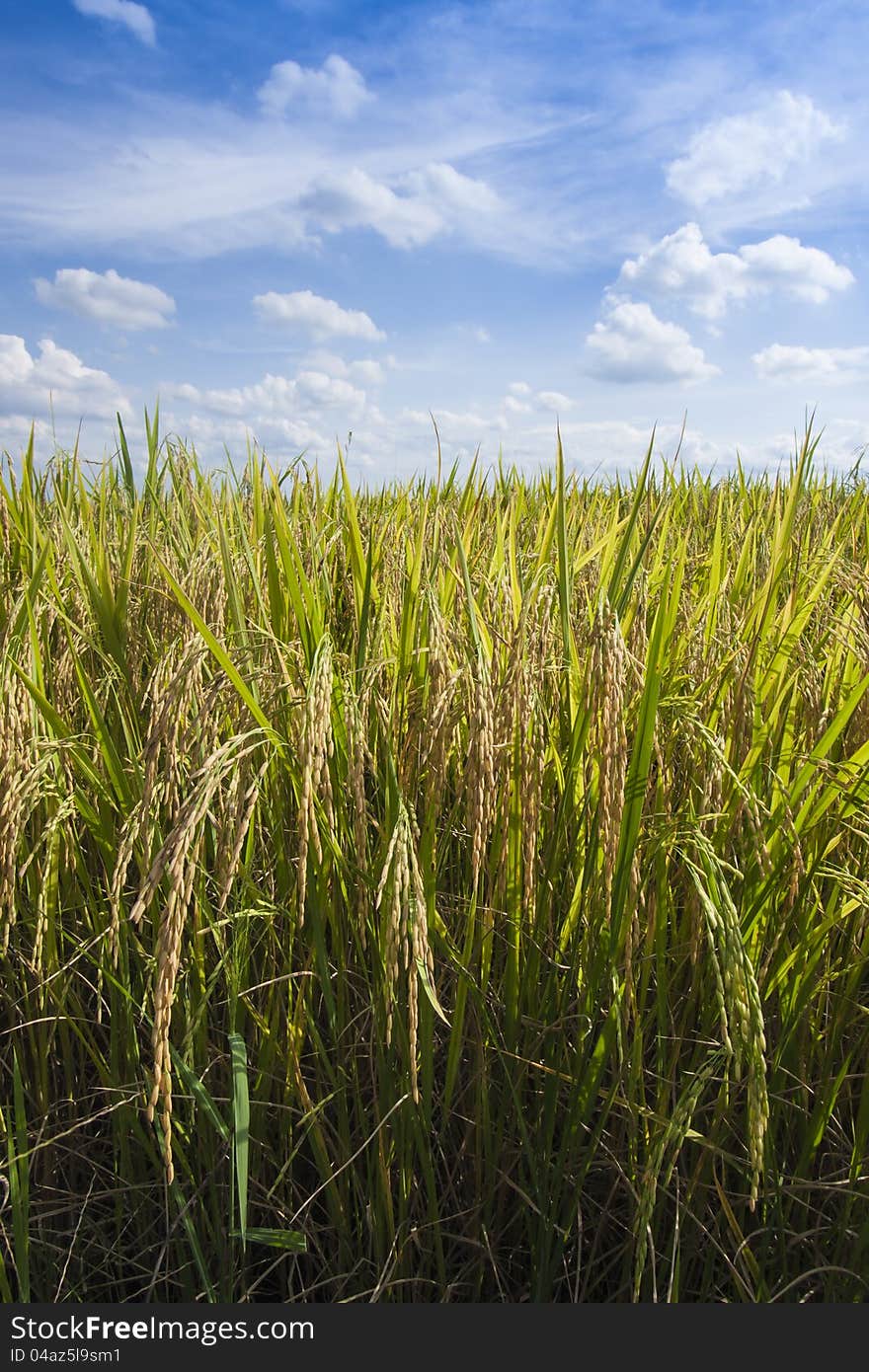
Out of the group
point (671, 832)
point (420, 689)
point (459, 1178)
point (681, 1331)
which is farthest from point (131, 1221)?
point (671, 832)

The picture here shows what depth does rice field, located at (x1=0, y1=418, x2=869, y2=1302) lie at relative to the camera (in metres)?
1.20

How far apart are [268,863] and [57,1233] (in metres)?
0.80

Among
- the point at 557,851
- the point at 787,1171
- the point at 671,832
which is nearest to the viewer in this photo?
the point at 671,832

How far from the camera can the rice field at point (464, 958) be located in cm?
120

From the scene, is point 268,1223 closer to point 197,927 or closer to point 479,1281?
point 479,1281

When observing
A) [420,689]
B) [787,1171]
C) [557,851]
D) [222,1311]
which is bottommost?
[222,1311]

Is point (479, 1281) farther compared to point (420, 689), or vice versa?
point (420, 689)

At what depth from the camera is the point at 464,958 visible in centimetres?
125

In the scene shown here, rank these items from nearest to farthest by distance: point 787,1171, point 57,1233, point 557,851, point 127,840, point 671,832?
point 127,840 < point 671,832 < point 557,851 < point 787,1171 < point 57,1233

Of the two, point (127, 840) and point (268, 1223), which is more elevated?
point (127, 840)

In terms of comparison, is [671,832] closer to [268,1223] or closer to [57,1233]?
[268,1223]

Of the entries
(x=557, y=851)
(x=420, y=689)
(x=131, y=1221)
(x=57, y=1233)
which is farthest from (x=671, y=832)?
(x=57, y=1233)

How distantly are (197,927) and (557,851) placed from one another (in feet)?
1.83

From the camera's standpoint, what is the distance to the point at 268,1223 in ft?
4.94
